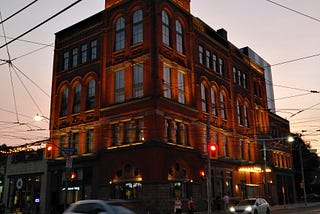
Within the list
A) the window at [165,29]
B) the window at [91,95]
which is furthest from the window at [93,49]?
the window at [165,29]

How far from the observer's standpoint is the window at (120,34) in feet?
125

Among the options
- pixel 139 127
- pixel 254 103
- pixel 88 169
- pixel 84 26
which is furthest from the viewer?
pixel 254 103

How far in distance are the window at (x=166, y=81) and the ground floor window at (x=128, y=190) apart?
8.65 m

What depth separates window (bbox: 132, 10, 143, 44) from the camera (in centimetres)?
3656

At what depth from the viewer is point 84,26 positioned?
4269cm

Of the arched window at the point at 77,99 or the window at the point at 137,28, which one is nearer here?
the window at the point at 137,28

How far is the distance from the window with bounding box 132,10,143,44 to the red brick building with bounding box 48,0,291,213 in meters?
0.11

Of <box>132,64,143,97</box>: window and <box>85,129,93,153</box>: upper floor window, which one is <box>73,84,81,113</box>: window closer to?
<box>85,129,93,153</box>: upper floor window

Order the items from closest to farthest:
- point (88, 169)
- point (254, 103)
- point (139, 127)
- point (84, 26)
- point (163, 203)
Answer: point (163, 203)
point (139, 127)
point (88, 169)
point (84, 26)
point (254, 103)

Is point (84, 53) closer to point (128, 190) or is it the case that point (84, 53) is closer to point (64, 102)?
point (64, 102)

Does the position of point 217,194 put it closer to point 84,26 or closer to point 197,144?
point 197,144

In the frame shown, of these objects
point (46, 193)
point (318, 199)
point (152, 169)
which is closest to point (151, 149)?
point (152, 169)

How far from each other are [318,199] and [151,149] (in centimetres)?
5110

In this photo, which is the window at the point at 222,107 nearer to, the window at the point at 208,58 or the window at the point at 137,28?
the window at the point at 208,58
